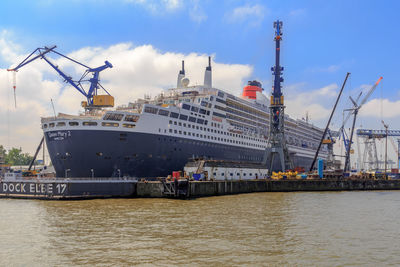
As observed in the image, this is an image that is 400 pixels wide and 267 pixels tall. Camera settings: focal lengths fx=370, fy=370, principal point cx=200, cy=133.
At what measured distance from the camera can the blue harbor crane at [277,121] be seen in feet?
239

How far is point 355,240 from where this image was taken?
22.2 m

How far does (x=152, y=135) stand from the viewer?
163 feet

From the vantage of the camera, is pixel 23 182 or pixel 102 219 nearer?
pixel 102 219

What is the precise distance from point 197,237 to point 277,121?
54211mm

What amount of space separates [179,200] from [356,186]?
1672 inches

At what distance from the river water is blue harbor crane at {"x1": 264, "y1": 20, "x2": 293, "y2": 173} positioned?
3757 cm

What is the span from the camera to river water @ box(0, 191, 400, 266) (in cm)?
1814

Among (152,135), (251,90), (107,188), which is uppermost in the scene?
(251,90)

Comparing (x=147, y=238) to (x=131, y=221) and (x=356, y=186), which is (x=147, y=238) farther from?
(x=356, y=186)

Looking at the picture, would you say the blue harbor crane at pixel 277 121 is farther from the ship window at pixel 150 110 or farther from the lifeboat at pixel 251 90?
the ship window at pixel 150 110

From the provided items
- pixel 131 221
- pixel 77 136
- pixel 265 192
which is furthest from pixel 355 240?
pixel 265 192

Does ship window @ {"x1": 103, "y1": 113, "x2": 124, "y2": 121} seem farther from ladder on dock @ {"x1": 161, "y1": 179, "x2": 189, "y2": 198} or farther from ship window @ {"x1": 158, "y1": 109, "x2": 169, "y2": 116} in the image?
ladder on dock @ {"x1": 161, "y1": 179, "x2": 189, "y2": 198}

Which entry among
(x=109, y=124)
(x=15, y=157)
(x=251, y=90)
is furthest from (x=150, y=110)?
(x=15, y=157)

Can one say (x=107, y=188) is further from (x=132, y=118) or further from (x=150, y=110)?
(x=150, y=110)
